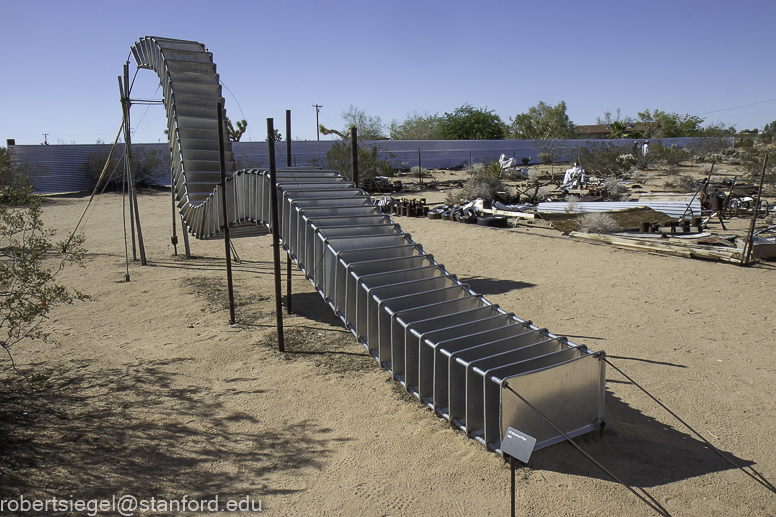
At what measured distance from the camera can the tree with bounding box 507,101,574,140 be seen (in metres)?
69.2

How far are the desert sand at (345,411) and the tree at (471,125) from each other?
5761 centimetres

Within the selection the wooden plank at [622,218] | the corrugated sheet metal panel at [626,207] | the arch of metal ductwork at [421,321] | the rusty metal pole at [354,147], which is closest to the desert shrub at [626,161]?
the corrugated sheet metal panel at [626,207]

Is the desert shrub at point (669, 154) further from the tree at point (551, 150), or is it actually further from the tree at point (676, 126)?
the tree at point (676, 126)

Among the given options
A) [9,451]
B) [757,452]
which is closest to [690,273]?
[757,452]

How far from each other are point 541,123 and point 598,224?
56786mm

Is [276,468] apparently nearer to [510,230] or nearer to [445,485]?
[445,485]

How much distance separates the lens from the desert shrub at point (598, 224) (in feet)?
58.5

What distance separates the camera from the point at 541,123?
70500mm

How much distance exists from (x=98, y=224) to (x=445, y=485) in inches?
870

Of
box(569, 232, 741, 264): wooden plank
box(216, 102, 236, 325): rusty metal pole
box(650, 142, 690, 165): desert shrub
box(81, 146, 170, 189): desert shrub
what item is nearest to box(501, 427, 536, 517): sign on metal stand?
box(216, 102, 236, 325): rusty metal pole

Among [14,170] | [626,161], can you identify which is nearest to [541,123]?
[626,161]

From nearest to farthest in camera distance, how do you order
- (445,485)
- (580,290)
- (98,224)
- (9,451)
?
(445,485)
(9,451)
(580,290)
(98,224)

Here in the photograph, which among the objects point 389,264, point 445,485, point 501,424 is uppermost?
point 389,264

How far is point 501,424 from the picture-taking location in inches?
211
